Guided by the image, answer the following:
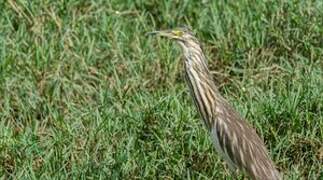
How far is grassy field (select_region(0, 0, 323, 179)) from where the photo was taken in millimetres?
6699

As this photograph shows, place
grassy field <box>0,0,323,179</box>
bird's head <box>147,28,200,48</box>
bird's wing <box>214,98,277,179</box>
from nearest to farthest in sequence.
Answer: bird's wing <box>214,98,277,179</box>
bird's head <box>147,28,200,48</box>
grassy field <box>0,0,323,179</box>

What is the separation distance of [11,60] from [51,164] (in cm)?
131

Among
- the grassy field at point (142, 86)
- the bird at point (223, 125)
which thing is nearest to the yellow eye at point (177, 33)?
the bird at point (223, 125)

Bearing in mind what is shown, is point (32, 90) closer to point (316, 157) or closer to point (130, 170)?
point (130, 170)

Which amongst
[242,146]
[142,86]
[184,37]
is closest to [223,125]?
[242,146]

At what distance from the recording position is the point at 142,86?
761cm

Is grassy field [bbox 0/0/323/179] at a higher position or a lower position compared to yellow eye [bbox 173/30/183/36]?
lower

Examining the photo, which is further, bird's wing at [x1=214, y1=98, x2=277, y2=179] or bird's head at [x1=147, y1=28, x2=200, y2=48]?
bird's head at [x1=147, y1=28, x2=200, y2=48]

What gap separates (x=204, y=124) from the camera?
639 centimetres

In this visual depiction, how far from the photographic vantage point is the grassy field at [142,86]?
6.70 m

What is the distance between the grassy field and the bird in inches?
15.9

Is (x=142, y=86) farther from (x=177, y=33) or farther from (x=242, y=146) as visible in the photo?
(x=242, y=146)

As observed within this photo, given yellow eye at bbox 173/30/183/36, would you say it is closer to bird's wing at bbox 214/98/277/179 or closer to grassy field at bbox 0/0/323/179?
bird's wing at bbox 214/98/277/179

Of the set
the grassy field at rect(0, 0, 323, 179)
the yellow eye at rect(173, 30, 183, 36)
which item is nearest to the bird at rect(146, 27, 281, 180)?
the yellow eye at rect(173, 30, 183, 36)
